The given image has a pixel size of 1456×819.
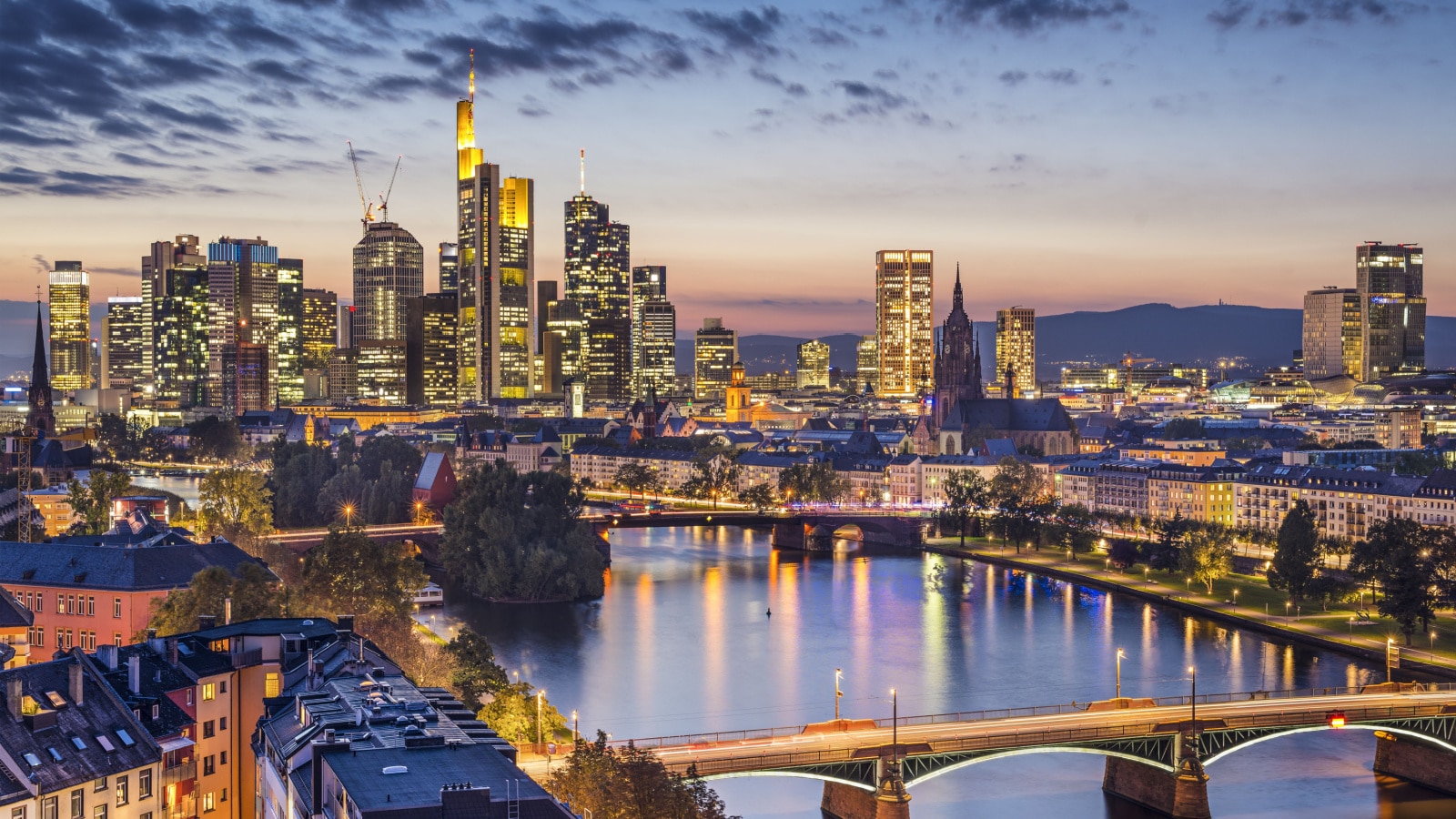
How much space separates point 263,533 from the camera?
6372cm

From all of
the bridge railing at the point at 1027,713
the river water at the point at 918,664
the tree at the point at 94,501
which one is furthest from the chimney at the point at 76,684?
the tree at the point at 94,501

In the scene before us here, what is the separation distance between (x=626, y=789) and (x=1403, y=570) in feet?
116

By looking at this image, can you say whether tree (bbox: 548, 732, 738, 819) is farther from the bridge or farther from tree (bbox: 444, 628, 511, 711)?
tree (bbox: 444, 628, 511, 711)

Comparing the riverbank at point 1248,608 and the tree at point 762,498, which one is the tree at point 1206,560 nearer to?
the riverbank at point 1248,608

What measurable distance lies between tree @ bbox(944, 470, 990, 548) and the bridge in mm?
44835

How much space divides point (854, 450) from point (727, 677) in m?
81.2

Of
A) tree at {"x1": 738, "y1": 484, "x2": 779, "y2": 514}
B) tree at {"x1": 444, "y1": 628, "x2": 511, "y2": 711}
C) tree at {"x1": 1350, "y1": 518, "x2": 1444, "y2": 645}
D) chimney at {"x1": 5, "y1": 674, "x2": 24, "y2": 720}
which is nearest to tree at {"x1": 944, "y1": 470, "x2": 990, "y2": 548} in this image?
tree at {"x1": 738, "y1": 484, "x2": 779, "y2": 514}

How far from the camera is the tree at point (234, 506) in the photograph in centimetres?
6159

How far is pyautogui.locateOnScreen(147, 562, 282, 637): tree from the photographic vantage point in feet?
114

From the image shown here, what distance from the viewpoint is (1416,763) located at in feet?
118

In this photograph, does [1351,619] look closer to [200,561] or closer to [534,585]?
[534,585]

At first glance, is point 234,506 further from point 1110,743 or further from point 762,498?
point 1110,743

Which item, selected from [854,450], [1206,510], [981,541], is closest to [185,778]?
[981,541]

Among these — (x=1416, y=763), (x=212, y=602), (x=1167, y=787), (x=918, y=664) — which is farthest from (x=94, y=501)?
(x=1416, y=763)
